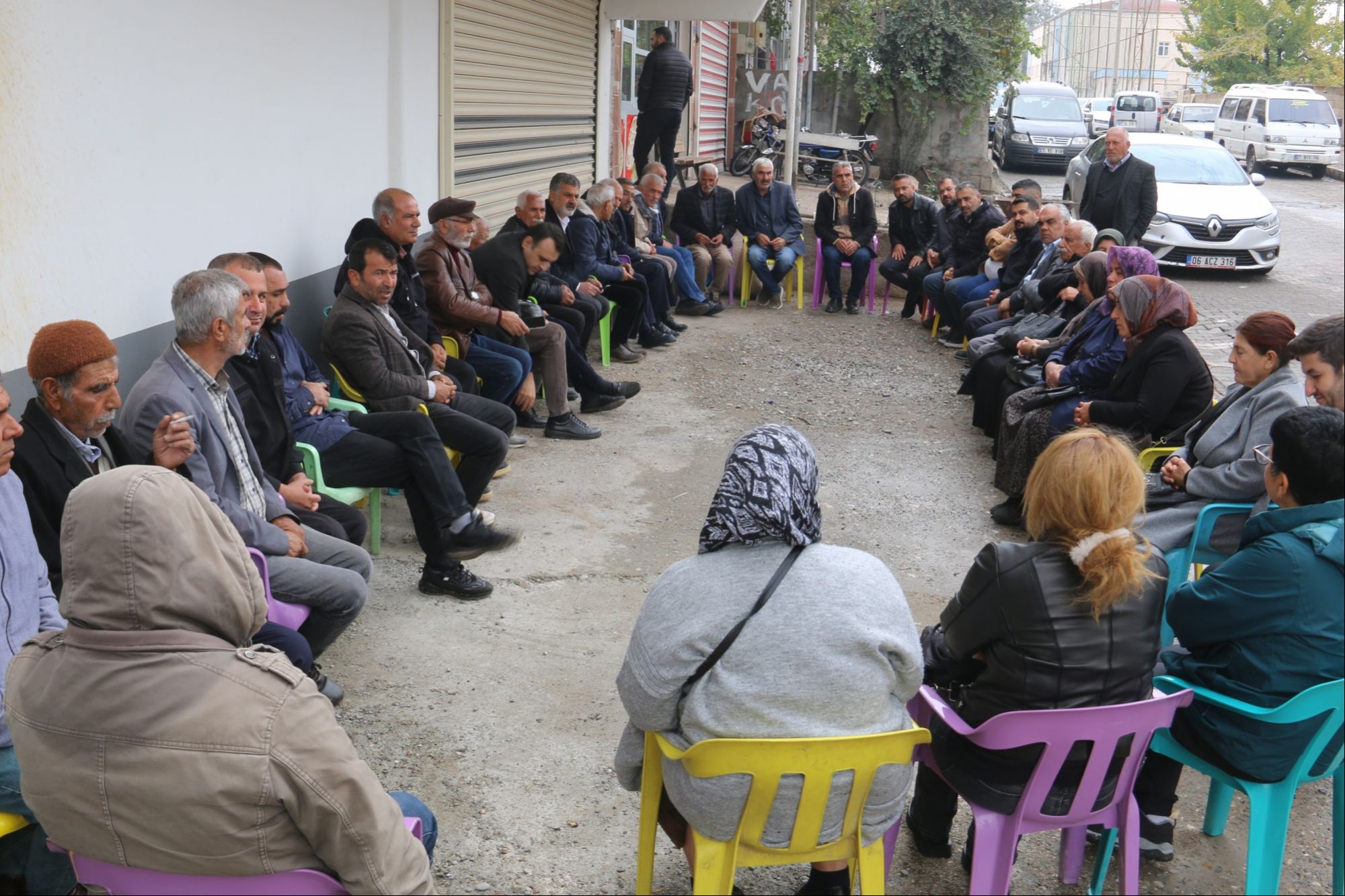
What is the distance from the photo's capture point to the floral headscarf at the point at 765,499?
2.32 m

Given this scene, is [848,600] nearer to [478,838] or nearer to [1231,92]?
[478,838]

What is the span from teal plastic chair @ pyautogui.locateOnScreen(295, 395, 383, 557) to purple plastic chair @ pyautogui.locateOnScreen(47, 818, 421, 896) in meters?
2.50

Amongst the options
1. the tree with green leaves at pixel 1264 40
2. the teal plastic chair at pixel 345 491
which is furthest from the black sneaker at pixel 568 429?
the tree with green leaves at pixel 1264 40

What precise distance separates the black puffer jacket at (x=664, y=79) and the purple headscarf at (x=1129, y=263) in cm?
768

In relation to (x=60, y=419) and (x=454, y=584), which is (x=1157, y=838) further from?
(x=60, y=419)

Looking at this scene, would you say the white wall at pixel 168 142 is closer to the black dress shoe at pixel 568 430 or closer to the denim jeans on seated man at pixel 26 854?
the black dress shoe at pixel 568 430

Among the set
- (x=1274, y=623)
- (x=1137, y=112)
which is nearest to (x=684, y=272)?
(x=1274, y=623)

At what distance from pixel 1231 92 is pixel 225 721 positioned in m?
30.2

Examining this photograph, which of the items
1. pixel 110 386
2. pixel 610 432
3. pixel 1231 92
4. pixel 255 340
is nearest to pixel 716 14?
pixel 610 432

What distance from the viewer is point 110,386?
3039 mm

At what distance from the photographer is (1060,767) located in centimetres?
245

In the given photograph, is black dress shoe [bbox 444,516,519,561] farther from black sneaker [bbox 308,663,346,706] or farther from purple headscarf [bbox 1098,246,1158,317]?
purple headscarf [bbox 1098,246,1158,317]

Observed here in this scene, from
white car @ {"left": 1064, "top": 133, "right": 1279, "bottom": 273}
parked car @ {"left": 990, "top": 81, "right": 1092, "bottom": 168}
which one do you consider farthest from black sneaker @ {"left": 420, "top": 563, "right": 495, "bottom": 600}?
parked car @ {"left": 990, "top": 81, "right": 1092, "bottom": 168}

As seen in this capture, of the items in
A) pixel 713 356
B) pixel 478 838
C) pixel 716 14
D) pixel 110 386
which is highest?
pixel 716 14
